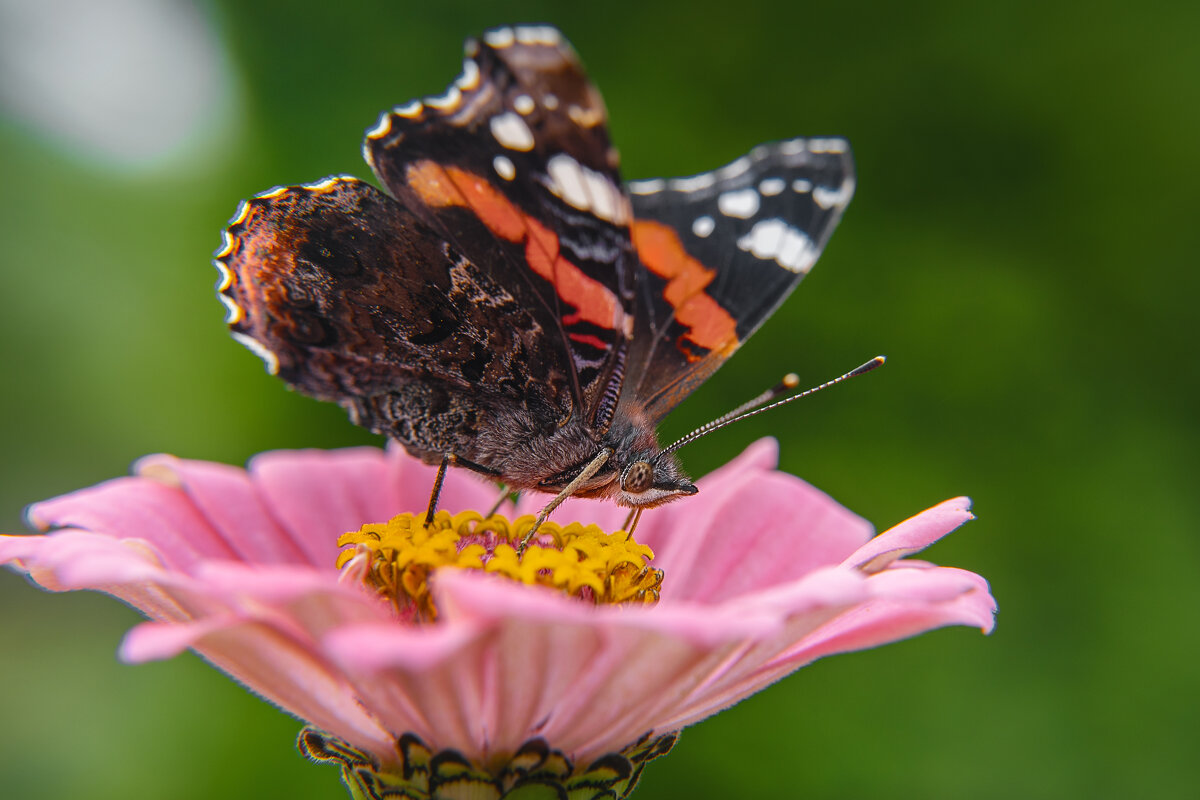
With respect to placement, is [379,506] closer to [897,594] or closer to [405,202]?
[405,202]

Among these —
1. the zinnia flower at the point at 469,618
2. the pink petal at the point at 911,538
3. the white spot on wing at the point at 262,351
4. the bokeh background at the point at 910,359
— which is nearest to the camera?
the zinnia flower at the point at 469,618

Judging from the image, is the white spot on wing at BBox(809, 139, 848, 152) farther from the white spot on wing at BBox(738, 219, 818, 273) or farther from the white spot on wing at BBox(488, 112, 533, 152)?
the white spot on wing at BBox(488, 112, 533, 152)

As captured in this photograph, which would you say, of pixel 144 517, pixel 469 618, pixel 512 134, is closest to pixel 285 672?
pixel 469 618

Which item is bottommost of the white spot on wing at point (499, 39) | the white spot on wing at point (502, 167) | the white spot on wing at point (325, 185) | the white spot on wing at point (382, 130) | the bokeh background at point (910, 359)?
the bokeh background at point (910, 359)

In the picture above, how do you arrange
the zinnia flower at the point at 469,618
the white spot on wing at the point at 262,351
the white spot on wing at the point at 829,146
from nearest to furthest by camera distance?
1. the zinnia flower at the point at 469,618
2. the white spot on wing at the point at 262,351
3. the white spot on wing at the point at 829,146

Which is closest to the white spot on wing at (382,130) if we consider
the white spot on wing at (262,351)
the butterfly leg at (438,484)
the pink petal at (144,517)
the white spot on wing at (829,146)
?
the white spot on wing at (262,351)

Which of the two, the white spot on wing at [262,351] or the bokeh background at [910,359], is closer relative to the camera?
the white spot on wing at [262,351]

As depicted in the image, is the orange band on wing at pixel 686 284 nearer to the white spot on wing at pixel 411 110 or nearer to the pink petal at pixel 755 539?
the pink petal at pixel 755 539

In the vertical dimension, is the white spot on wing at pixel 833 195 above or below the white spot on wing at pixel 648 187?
below
